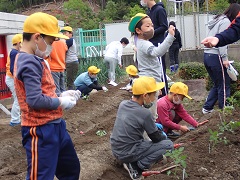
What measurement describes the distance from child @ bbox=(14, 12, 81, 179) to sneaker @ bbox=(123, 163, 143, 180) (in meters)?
1.68

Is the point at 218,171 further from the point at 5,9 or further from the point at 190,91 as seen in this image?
the point at 5,9

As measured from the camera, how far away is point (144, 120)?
196 inches

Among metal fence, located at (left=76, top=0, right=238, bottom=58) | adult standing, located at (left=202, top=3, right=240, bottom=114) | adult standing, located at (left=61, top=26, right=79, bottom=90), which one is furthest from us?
metal fence, located at (left=76, top=0, right=238, bottom=58)

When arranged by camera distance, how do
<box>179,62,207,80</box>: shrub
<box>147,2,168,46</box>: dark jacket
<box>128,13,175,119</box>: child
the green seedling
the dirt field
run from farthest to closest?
<box>179,62,207,80</box>: shrub
<box>147,2,168,46</box>: dark jacket
<box>128,13,175,119</box>: child
the dirt field
the green seedling

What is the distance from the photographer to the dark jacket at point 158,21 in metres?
7.29

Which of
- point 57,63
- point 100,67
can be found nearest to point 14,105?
point 57,63

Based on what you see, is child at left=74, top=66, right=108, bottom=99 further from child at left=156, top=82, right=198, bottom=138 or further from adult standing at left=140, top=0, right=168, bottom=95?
child at left=156, top=82, right=198, bottom=138

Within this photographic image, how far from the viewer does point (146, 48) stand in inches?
232

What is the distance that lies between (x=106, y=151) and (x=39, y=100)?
2831mm

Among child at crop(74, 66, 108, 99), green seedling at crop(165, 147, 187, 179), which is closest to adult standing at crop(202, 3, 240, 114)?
green seedling at crop(165, 147, 187, 179)

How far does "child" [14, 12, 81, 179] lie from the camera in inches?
134

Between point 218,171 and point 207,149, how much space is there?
68 cm

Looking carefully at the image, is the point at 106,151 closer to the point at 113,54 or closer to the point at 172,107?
the point at 172,107

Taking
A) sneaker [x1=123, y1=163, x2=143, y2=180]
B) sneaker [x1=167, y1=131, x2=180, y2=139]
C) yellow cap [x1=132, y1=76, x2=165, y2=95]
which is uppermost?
yellow cap [x1=132, y1=76, x2=165, y2=95]
